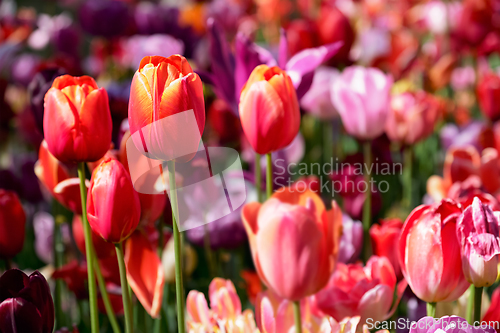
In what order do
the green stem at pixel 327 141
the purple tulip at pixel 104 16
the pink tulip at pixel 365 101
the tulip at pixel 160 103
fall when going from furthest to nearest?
the purple tulip at pixel 104 16 → the green stem at pixel 327 141 → the pink tulip at pixel 365 101 → the tulip at pixel 160 103

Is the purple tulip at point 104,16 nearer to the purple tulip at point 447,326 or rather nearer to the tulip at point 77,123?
the tulip at point 77,123

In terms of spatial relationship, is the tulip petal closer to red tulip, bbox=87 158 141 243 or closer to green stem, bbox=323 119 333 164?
red tulip, bbox=87 158 141 243

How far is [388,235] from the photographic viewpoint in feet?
1.59

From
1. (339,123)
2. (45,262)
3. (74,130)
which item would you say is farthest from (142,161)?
(339,123)

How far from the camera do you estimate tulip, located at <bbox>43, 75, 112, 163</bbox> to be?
0.37m

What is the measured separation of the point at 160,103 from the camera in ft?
1.08

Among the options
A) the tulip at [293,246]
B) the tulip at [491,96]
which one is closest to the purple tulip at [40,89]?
the tulip at [293,246]

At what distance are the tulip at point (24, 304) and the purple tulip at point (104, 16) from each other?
1000 mm

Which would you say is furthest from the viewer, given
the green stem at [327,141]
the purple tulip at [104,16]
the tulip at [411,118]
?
the purple tulip at [104,16]

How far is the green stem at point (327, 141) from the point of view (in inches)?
43.4

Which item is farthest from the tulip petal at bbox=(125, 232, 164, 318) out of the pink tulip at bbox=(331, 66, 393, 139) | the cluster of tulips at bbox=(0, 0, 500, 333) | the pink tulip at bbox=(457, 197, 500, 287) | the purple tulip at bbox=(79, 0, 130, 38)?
the purple tulip at bbox=(79, 0, 130, 38)

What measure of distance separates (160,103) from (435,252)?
0.23m

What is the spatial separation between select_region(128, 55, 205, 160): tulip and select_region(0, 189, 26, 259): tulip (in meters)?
0.22

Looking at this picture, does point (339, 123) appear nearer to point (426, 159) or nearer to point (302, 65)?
point (426, 159)
